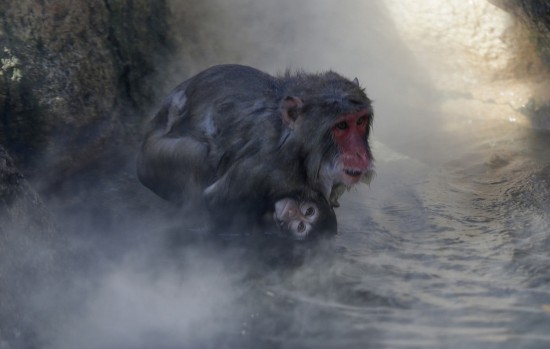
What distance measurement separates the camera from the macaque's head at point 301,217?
5918 mm

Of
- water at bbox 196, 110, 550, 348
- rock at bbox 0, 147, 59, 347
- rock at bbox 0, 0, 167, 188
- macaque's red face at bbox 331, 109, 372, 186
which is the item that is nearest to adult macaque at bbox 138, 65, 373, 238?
macaque's red face at bbox 331, 109, 372, 186

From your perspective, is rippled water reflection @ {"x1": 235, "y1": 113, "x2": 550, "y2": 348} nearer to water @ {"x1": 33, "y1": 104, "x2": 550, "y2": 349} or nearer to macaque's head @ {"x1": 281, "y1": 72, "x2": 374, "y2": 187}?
water @ {"x1": 33, "y1": 104, "x2": 550, "y2": 349}

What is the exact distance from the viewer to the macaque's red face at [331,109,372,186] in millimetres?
5875

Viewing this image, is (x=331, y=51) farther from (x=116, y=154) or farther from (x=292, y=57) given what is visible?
(x=116, y=154)

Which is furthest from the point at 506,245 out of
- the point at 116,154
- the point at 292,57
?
the point at 292,57

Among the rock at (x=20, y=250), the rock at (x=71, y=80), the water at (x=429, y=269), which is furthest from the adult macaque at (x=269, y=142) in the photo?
the rock at (x=20, y=250)

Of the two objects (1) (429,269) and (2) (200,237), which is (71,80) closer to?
(2) (200,237)

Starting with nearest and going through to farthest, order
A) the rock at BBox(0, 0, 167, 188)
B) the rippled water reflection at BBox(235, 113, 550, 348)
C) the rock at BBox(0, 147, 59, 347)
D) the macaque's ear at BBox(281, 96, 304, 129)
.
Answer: the rock at BBox(0, 147, 59, 347) < the rippled water reflection at BBox(235, 113, 550, 348) < the macaque's ear at BBox(281, 96, 304, 129) < the rock at BBox(0, 0, 167, 188)

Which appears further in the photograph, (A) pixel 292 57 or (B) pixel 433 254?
(A) pixel 292 57

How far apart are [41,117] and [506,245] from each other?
11.0 feet

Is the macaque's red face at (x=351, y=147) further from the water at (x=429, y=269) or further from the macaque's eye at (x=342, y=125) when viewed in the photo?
the water at (x=429, y=269)

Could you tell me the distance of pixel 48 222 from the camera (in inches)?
185

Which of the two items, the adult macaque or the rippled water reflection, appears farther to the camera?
the adult macaque

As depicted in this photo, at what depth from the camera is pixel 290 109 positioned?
587cm
